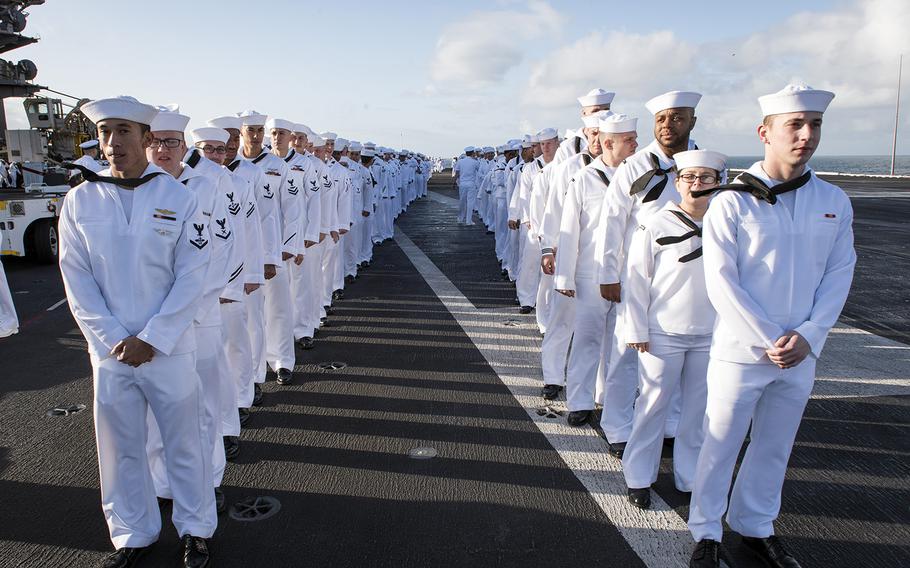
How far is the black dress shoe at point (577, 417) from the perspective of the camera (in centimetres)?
492

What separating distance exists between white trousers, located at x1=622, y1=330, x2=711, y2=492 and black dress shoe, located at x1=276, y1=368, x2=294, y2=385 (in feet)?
10.7

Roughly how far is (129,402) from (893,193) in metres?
36.5

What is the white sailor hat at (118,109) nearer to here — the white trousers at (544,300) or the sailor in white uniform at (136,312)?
the sailor in white uniform at (136,312)

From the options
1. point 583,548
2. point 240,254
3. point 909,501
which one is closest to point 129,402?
point 240,254

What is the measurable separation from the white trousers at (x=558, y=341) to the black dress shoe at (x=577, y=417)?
0.56 metres

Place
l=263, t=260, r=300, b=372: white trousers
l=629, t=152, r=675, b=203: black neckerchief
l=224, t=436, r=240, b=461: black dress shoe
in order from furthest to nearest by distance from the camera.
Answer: l=263, t=260, r=300, b=372: white trousers
l=224, t=436, r=240, b=461: black dress shoe
l=629, t=152, r=675, b=203: black neckerchief

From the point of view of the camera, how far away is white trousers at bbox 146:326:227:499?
12.3 ft

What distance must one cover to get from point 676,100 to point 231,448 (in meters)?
3.70

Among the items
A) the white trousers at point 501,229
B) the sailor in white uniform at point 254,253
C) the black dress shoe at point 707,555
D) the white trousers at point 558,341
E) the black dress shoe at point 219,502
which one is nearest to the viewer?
the black dress shoe at point 707,555

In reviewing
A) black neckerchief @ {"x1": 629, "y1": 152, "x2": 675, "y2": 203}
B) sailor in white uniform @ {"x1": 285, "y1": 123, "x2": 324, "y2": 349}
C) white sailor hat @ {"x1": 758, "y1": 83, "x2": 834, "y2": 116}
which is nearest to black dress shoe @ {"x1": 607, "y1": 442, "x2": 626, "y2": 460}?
black neckerchief @ {"x1": 629, "y1": 152, "x2": 675, "y2": 203}

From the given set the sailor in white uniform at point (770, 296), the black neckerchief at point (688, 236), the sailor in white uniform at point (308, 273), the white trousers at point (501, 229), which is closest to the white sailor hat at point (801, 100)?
the sailor in white uniform at point (770, 296)

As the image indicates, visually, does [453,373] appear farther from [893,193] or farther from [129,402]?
[893,193]

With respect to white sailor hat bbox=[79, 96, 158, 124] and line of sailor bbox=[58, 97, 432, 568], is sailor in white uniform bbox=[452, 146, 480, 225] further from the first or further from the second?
white sailor hat bbox=[79, 96, 158, 124]

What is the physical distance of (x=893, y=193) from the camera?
3119 centimetres
